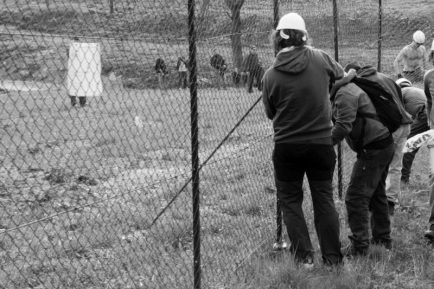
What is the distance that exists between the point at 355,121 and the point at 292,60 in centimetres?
95

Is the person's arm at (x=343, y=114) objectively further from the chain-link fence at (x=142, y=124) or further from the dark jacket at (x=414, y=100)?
the dark jacket at (x=414, y=100)

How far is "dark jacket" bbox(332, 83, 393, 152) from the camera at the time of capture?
4.71 metres

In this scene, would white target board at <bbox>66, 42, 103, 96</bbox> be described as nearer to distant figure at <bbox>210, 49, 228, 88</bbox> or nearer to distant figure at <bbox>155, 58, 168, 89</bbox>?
distant figure at <bbox>155, 58, 168, 89</bbox>

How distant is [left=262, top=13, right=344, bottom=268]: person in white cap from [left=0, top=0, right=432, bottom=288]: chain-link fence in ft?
1.83

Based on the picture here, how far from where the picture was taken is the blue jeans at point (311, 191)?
4438 millimetres

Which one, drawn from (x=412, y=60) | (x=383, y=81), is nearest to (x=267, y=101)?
(x=383, y=81)

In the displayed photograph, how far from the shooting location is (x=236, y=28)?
5004 millimetres

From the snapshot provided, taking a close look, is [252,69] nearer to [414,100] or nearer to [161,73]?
[161,73]

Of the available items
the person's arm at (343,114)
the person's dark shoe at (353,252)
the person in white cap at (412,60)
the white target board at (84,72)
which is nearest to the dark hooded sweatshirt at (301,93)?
the person's arm at (343,114)

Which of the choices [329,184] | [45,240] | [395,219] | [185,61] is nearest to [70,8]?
[185,61]

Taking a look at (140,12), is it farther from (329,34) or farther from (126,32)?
(329,34)

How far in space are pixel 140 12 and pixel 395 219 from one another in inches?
145

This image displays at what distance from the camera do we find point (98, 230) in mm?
5918

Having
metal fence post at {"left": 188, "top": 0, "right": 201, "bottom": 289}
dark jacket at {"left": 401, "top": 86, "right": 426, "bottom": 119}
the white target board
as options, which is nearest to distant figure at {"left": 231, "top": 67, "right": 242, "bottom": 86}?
the white target board
